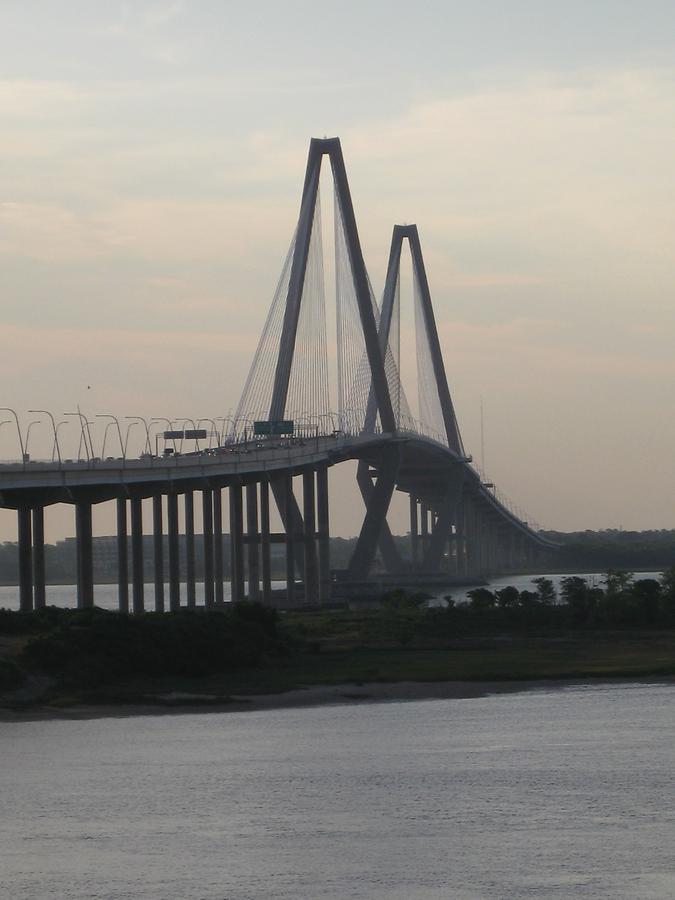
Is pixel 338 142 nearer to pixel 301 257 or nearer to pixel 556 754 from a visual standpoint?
pixel 301 257

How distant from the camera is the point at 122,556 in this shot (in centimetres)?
8512

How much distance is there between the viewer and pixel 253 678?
178 feet

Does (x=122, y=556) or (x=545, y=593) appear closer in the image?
(x=122, y=556)

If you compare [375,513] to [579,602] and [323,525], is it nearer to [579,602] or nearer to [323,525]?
[323,525]

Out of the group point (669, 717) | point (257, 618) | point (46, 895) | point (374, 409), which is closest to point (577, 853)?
point (46, 895)

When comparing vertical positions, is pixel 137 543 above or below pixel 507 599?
above

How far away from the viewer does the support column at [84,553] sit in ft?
249

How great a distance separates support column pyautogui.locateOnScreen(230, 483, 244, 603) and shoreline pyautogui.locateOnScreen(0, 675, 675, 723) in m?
46.0

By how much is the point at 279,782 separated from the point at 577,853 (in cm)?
901

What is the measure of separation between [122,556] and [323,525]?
30437 mm

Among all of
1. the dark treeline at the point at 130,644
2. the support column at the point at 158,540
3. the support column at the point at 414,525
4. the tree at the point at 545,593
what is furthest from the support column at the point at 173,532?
the support column at the point at 414,525

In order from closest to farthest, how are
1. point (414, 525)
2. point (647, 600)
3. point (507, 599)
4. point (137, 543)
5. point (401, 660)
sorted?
point (401, 660)
point (647, 600)
point (507, 599)
point (137, 543)
point (414, 525)

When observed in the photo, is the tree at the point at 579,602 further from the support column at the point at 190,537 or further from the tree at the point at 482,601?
the support column at the point at 190,537

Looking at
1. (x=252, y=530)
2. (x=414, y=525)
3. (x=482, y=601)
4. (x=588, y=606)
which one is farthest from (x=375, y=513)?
(x=414, y=525)
